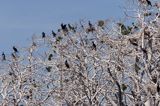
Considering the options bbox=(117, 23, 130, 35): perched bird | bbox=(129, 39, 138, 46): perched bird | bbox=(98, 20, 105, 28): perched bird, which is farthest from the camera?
bbox=(98, 20, 105, 28): perched bird

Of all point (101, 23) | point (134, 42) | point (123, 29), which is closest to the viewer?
point (134, 42)

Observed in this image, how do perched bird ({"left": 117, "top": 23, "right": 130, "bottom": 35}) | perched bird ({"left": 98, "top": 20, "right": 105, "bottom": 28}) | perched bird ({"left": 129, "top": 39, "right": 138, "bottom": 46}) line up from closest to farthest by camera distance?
1. perched bird ({"left": 129, "top": 39, "right": 138, "bottom": 46})
2. perched bird ({"left": 117, "top": 23, "right": 130, "bottom": 35})
3. perched bird ({"left": 98, "top": 20, "right": 105, "bottom": 28})

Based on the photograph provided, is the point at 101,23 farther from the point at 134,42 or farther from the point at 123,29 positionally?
the point at 134,42

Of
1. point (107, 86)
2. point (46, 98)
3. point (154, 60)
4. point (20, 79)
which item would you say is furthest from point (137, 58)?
point (20, 79)

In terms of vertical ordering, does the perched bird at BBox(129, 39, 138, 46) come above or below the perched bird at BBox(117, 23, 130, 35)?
below

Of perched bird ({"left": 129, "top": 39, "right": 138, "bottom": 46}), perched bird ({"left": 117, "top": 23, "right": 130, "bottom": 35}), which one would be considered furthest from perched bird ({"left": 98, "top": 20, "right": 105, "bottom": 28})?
perched bird ({"left": 129, "top": 39, "right": 138, "bottom": 46})


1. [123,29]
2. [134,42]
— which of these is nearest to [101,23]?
[123,29]

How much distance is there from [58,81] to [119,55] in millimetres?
3049

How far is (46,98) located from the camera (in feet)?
59.4

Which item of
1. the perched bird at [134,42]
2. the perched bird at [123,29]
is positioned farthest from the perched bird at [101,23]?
the perched bird at [134,42]

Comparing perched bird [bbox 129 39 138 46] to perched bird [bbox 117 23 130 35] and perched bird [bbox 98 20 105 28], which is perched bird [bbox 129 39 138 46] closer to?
perched bird [bbox 117 23 130 35]

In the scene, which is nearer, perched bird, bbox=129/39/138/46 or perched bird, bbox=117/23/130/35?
perched bird, bbox=129/39/138/46

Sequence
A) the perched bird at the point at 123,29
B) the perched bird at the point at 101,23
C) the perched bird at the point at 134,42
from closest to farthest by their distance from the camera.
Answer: the perched bird at the point at 134,42
the perched bird at the point at 123,29
the perched bird at the point at 101,23

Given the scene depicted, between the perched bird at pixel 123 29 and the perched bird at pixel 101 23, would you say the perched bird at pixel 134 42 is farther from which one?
the perched bird at pixel 101 23
